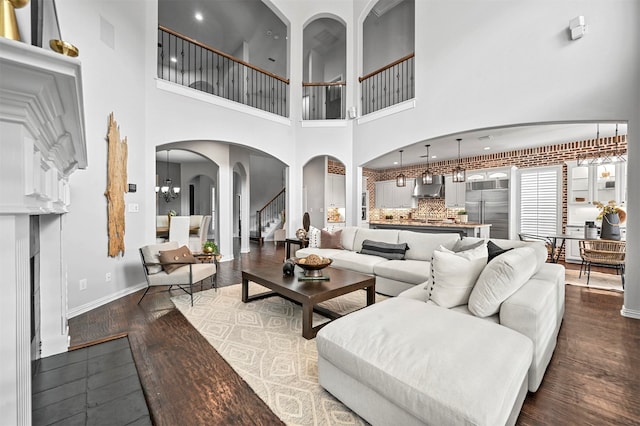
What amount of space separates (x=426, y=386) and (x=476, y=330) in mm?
623

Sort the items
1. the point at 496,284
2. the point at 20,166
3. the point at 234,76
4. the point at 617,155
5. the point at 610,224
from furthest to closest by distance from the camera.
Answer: the point at 234,76 < the point at 617,155 < the point at 610,224 < the point at 496,284 < the point at 20,166

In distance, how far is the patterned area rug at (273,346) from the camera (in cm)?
174

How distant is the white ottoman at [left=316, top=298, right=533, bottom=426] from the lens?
1222 millimetres

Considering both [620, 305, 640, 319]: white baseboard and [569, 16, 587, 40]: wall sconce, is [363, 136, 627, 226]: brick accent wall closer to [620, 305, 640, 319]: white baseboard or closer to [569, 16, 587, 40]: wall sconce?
[569, 16, 587, 40]: wall sconce

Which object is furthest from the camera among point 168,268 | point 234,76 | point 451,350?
point 234,76

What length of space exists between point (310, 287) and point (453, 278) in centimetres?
135

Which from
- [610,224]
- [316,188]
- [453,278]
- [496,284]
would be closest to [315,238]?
[316,188]

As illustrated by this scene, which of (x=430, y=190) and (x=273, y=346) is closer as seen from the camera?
(x=273, y=346)

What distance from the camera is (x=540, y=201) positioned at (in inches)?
268

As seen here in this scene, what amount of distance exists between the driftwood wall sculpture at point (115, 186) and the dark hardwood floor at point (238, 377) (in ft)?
2.82

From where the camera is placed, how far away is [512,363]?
55.9 inches

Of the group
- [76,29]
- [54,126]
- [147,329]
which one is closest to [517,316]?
[54,126]

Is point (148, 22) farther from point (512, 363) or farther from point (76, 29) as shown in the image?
point (512, 363)

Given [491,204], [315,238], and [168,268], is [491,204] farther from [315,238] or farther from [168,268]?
[168,268]
